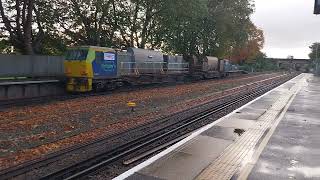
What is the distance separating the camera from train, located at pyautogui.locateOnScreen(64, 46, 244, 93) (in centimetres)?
2664

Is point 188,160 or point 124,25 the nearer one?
point 188,160

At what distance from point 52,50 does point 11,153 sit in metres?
27.5

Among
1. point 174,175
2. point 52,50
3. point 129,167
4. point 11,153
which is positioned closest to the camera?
point 174,175

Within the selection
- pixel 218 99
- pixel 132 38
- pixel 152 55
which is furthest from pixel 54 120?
pixel 132 38

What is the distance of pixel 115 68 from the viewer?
29578 mm

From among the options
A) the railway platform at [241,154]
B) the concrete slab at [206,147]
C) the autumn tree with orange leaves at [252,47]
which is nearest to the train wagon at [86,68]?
the railway platform at [241,154]

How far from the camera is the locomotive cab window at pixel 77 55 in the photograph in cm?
2671

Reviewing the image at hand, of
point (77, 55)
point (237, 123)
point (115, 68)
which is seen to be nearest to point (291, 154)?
point (237, 123)

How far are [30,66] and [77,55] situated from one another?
12.6ft

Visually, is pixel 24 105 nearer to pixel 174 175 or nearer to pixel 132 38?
pixel 174 175

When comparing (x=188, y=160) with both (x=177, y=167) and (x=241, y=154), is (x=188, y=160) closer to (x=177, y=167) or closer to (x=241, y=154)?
(x=177, y=167)

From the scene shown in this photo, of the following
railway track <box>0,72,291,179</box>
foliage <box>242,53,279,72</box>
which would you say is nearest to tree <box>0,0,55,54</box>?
railway track <box>0,72,291,179</box>

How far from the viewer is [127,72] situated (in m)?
32.0

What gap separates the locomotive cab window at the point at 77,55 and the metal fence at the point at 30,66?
2.96 meters
